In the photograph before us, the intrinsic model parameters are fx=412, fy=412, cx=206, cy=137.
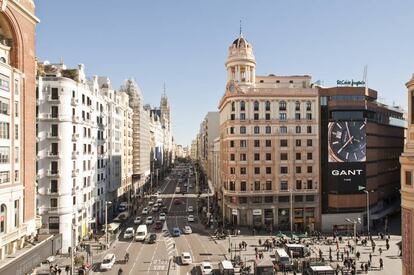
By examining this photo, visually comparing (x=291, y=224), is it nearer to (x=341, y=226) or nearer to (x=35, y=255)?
(x=341, y=226)

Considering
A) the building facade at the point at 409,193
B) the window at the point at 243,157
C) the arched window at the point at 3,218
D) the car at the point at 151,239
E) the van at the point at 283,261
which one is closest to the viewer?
the building facade at the point at 409,193

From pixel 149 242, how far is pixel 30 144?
1313 inches

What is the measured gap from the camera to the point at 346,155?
8294 centimetres

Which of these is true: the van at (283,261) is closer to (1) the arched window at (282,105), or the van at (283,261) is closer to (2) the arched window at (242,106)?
(2) the arched window at (242,106)

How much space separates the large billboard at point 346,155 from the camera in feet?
272

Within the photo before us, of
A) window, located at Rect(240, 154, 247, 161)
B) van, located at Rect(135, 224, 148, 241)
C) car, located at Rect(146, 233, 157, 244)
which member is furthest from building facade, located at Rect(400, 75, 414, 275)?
window, located at Rect(240, 154, 247, 161)

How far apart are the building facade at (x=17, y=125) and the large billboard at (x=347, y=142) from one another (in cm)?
5876

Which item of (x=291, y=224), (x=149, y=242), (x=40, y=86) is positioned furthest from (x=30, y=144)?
(x=291, y=224)

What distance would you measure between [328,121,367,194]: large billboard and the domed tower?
2048 centimetres

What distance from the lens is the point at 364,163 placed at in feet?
274

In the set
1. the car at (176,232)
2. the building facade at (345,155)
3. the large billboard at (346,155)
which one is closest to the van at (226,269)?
the car at (176,232)

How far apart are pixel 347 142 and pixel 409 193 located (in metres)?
52.1

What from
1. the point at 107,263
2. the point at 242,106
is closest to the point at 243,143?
the point at 242,106

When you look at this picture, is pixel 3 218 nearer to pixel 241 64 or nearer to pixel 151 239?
pixel 151 239
